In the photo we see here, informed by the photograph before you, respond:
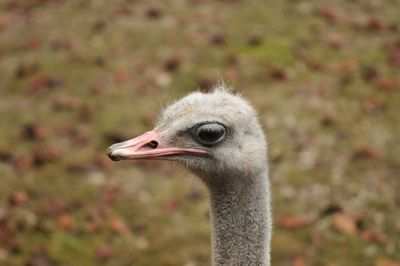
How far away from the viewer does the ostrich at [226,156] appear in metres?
3.10

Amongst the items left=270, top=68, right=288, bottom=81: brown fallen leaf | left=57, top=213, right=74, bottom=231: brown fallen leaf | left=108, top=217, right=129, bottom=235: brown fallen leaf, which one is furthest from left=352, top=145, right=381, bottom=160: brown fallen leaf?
left=57, top=213, right=74, bottom=231: brown fallen leaf

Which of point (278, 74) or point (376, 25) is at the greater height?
point (376, 25)

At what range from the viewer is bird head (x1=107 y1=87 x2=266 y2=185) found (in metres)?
3.09

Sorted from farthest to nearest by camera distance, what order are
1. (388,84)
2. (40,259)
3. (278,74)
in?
(278,74) → (388,84) → (40,259)

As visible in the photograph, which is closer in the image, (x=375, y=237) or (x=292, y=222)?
(x=375, y=237)

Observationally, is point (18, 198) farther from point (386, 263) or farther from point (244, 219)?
point (244, 219)

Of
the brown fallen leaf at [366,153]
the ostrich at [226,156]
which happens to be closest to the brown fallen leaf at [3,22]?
the brown fallen leaf at [366,153]

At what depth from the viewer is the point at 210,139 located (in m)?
3.12

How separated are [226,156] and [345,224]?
8.91 feet

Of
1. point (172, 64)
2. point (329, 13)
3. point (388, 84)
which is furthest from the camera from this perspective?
point (329, 13)

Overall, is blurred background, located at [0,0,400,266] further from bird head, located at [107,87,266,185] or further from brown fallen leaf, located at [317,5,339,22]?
bird head, located at [107,87,266,185]

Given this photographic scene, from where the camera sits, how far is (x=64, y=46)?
8.19 m

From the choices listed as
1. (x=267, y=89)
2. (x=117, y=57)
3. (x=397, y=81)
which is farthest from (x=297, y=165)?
(x=117, y=57)

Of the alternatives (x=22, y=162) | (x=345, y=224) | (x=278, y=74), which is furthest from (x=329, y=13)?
(x=22, y=162)
